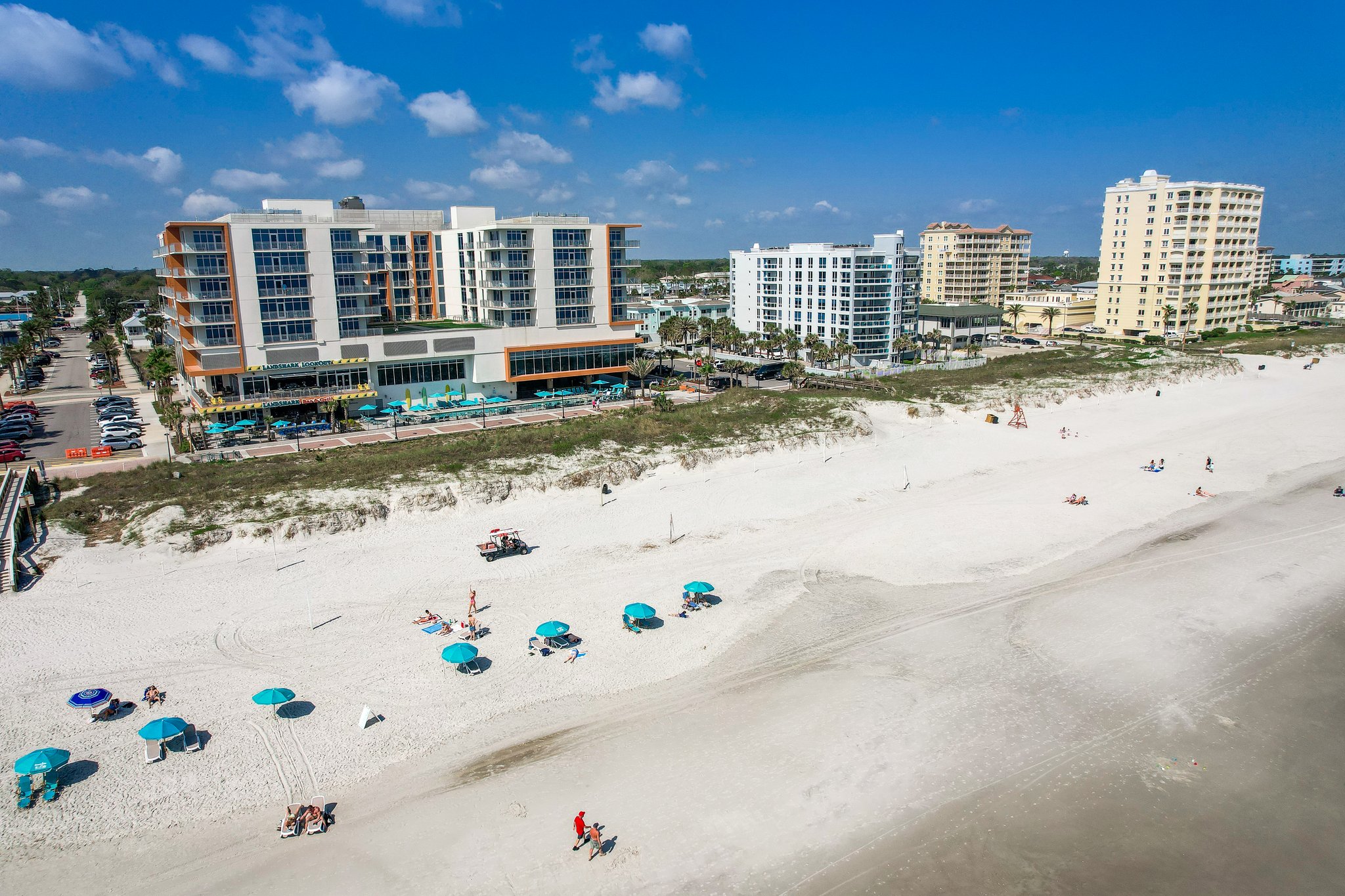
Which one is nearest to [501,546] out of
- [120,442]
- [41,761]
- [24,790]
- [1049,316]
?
[41,761]

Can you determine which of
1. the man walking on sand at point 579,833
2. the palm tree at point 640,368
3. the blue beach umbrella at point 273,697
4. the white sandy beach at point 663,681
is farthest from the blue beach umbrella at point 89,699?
the palm tree at point 640,368

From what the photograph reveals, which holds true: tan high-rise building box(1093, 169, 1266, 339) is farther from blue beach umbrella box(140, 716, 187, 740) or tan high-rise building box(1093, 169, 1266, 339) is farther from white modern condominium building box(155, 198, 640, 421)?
blue beach umbrella box(140, 716, 187, 740)

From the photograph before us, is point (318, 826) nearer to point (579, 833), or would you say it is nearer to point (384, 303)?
point (579, 833)

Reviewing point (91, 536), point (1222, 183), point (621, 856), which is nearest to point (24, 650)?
point (91, 536)

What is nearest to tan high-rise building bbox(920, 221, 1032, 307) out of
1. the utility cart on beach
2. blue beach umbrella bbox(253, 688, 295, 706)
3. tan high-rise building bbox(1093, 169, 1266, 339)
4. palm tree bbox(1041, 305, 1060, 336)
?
palm tree bbox(1041, 305, 1060, 336)

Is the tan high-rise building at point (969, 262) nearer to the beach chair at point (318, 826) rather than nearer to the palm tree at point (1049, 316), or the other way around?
the palm tree at point (1049, 316)

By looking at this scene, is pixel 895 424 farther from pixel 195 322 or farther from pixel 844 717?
pixel 195 322

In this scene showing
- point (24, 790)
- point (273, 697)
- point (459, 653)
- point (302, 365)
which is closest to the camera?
point (24, 790)
